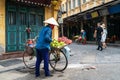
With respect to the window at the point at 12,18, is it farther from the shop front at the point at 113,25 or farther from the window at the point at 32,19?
the shop front at the point at 113,25

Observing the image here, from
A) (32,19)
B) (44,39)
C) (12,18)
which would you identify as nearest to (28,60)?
(44,39)

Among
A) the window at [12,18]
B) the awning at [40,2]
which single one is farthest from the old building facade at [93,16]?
the window at [12,18]

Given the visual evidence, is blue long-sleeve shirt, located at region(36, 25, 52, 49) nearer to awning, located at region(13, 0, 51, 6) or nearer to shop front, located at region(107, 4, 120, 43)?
awning, located at region(13, 0, 51, 6)

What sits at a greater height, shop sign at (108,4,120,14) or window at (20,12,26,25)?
shop sign at (108,4,120,14)

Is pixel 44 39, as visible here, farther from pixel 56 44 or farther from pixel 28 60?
pixel 28 60

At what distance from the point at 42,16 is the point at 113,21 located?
550 inches

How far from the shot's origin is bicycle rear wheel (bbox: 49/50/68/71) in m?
9.32

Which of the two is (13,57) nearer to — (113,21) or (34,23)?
(34,23)

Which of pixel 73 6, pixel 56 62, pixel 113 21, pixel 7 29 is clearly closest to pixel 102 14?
pixel 113 21

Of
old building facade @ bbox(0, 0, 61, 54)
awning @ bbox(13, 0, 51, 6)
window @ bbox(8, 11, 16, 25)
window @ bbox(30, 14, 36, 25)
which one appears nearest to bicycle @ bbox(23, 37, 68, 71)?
old building facade @ bbox(0, 0, 61, 54)

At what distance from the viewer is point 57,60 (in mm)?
9570

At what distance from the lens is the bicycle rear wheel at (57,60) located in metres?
9.32

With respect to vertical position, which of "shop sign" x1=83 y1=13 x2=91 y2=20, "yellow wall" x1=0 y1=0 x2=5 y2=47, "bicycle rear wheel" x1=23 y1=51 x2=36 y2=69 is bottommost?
"bicycle rear wheel" x1=23 y1=51 x2=36 y2=69

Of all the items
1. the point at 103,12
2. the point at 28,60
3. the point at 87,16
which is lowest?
the point at 28,60
